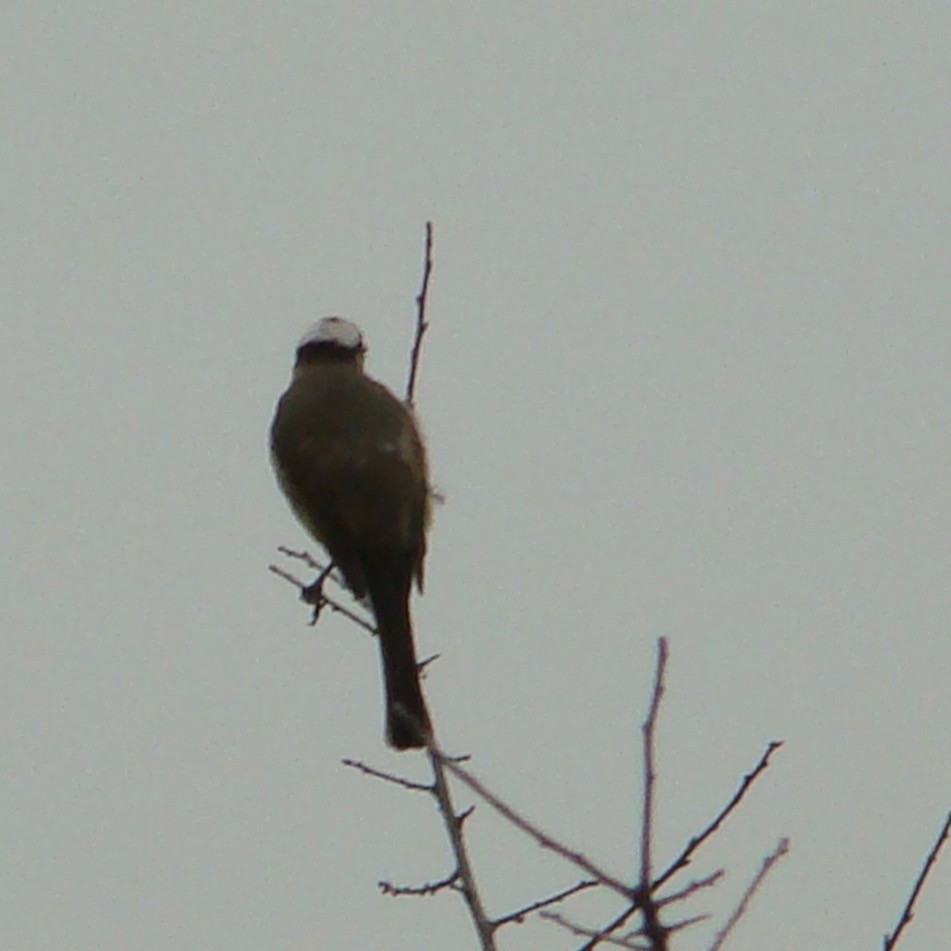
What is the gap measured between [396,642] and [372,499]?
59 cm

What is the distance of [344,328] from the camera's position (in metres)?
8.88

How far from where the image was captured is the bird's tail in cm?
712

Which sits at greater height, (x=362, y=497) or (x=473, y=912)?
(x=362, y=497)

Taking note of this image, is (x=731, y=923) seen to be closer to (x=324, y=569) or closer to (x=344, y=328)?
(x=324, y=569)

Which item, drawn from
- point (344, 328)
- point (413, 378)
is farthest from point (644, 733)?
point (344, 328)

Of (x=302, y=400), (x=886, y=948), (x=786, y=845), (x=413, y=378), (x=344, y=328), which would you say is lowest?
(x=886, y=948)

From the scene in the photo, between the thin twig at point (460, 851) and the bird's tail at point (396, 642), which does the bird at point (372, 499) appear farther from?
the thin twig at point (460, 851)

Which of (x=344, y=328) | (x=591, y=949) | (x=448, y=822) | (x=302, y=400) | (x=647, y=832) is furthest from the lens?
(x=344, y=328)

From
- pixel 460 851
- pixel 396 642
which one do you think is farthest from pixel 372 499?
pixel 460 851

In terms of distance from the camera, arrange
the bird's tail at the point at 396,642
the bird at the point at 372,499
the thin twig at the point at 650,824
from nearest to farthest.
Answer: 1. the thin twig at the point at 650,824
2. the bird's tail at the point at 396,642
3. the bird at the point at 372,499

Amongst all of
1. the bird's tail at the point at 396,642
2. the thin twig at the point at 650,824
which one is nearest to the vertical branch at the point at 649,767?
the thin twig at the point at 650,824

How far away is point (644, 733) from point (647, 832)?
11.2 inches

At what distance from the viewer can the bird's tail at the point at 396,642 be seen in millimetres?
7125

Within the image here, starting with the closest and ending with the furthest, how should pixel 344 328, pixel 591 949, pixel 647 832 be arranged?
pixel 647 832
pixel 591 949
pixel 344 328
